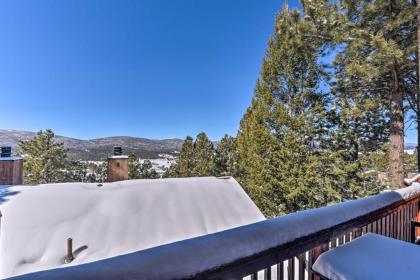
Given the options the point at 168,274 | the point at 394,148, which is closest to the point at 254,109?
the point at 394,148

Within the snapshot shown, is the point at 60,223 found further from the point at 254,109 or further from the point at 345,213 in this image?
the point at 254,109

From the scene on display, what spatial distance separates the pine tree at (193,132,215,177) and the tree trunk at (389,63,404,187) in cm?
1434

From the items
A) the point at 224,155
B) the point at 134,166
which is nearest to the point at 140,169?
the point at 134,166

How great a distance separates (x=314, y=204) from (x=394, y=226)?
31.0 ft

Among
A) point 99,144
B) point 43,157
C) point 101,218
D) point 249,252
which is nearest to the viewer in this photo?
point 249,252

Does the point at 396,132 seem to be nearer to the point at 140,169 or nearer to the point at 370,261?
the point at 370,261

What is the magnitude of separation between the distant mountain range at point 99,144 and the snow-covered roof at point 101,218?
12.1 meters

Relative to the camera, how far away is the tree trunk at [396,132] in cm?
649

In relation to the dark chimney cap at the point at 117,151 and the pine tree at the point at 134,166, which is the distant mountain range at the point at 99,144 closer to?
the pine tree at the point at 134,166

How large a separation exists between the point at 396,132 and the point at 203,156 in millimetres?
14820

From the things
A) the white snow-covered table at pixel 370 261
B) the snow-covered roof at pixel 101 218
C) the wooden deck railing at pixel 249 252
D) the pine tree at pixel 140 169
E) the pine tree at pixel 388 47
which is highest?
the pine tree at pixel 388 47

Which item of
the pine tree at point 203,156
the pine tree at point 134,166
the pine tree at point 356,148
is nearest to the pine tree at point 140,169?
the pine tree at point 134,166

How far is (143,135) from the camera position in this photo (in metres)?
38.8

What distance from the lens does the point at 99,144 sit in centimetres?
2948
